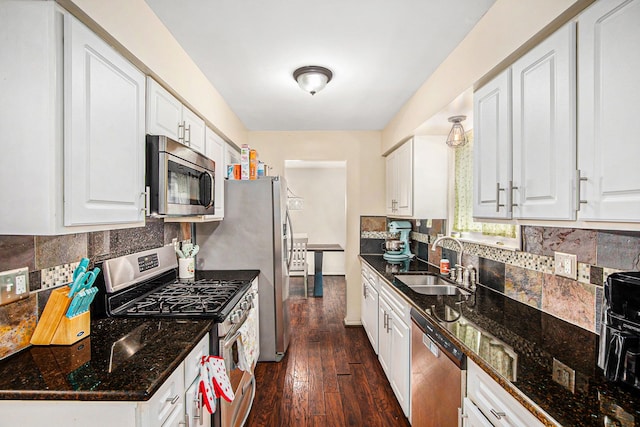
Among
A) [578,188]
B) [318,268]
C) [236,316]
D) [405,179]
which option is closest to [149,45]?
[236,316]

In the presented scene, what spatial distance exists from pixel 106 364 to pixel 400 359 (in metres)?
1.74

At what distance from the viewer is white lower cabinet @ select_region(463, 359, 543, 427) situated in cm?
104

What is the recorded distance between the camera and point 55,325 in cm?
133

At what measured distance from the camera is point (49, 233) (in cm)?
107

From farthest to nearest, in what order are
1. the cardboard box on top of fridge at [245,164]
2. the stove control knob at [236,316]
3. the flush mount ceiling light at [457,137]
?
the cardboard box on top of fridge at [245,164]
the flush mount ceiling light at [457,137]
the stove control knob at [236,316]

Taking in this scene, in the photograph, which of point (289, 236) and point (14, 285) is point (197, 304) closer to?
point (14, 285)

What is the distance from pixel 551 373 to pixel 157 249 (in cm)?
230

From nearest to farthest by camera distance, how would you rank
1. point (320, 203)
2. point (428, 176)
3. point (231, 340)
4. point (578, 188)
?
1. point (578, 188)
2. point (231, 340)
3. point (428, 176)
4. point (320, 203)

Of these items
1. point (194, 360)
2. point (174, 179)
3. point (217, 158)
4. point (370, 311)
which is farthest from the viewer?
point (370, 311)

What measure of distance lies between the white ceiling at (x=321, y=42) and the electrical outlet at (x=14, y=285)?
1.34 m

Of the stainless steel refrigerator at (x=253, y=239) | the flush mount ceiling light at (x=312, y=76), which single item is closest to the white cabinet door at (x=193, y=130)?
the stainless steel refrigerator at (x=253, y=239)

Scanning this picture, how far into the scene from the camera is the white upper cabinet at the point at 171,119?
5.55 ft

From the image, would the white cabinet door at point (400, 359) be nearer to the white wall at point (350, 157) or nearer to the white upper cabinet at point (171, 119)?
the white wall at point (350, 157)

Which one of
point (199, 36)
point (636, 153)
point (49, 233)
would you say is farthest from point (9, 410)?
point (636, 153)
